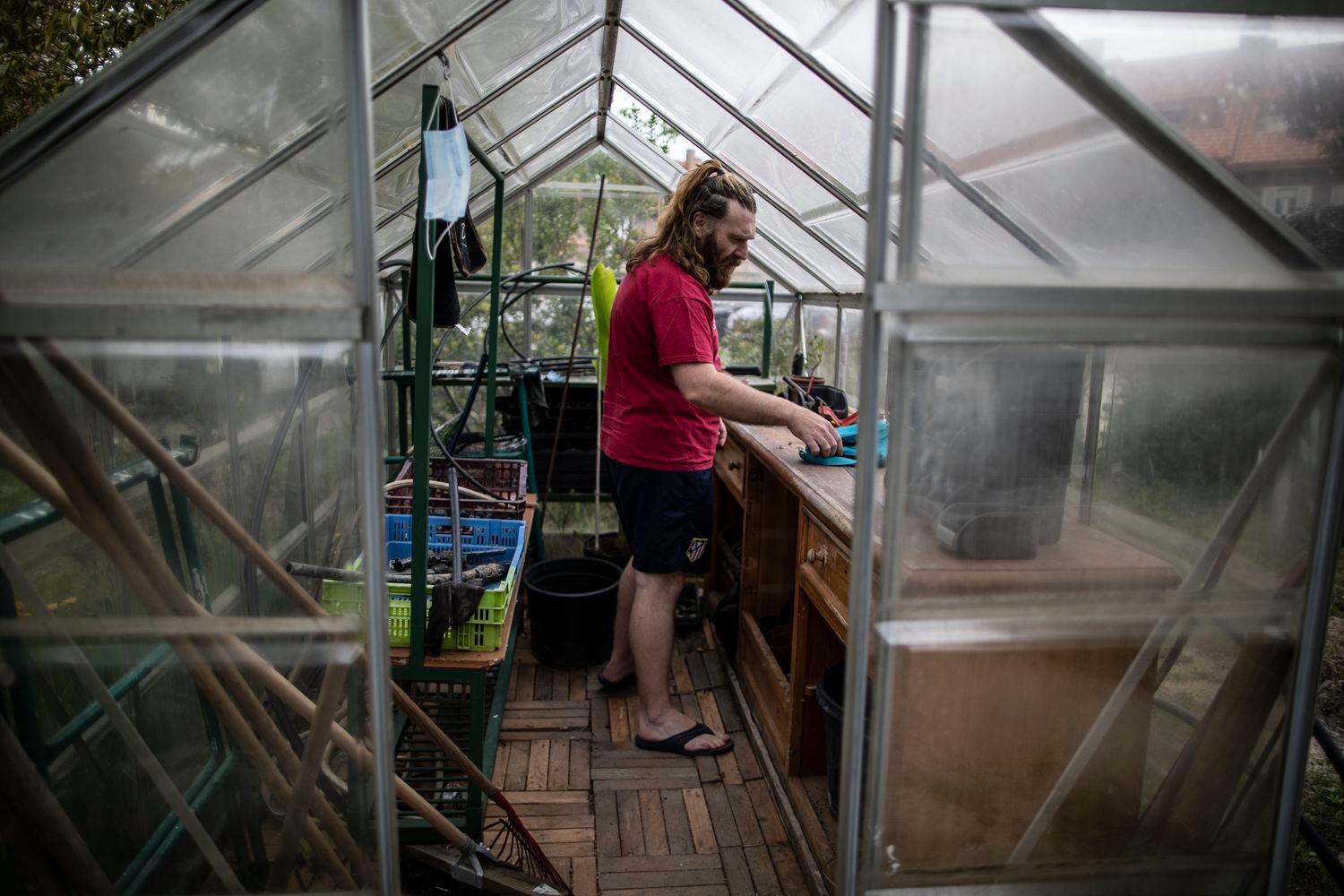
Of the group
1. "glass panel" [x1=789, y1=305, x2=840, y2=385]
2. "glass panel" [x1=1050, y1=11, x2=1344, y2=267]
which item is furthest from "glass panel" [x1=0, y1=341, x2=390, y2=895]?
"glass panel" [x1=789, y1=305, x2=840, y2=385]

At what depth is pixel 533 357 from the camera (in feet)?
16.8

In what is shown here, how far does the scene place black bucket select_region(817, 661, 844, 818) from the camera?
1.97m

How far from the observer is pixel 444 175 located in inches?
77.9

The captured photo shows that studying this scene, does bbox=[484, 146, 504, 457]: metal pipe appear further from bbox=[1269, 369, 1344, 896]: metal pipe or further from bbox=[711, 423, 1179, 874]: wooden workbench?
bbox=[1269, 369, 1344, 896]: metal pipe

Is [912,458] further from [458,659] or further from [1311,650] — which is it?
[458,659]

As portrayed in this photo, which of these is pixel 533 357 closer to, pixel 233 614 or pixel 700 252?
pixel 700 252

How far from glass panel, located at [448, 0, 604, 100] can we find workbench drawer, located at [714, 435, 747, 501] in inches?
61.6

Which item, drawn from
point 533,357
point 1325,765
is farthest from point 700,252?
point 533,357

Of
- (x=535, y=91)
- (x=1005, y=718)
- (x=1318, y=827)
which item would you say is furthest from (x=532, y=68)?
(x=1318, y=827)

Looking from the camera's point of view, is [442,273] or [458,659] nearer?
[458,659]

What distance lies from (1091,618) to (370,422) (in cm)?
109

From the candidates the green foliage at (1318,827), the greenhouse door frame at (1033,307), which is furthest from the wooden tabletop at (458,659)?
the green foliage at (1318,827)

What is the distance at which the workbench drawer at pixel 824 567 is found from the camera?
203 cm

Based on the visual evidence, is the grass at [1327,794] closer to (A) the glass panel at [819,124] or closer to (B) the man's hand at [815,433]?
(B) the man's hand at [815,433]
